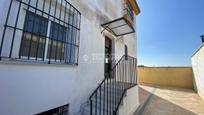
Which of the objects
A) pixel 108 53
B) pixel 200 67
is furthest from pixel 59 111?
pixel 200 67

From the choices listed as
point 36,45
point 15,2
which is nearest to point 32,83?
point 36,45

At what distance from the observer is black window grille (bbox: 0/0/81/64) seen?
170 cm

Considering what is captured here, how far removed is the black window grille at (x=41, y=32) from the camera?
66.7 inches

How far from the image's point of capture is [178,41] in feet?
32.6

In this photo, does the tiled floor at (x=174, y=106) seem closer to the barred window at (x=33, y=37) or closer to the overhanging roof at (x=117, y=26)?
the overhanging roof at (x=117, y=26)

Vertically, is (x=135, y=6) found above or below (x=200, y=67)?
above

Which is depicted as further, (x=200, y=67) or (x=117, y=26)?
(x=200, y=67)

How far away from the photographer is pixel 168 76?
34.0 feet

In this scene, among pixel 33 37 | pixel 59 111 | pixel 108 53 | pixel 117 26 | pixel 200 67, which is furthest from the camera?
pixel 200 67

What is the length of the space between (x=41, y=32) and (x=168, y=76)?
38.5ft

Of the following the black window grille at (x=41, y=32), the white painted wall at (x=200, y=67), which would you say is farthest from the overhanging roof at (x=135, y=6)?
the black window grille at (x=41, y=32)

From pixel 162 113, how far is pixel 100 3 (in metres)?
4.75

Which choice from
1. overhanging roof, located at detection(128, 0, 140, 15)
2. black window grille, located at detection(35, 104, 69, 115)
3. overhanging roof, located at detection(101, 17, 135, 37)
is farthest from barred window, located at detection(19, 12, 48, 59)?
overhanging roof, located at detection(128, 0, 140, 15)

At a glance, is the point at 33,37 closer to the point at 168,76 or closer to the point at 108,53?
the point at 108,53
